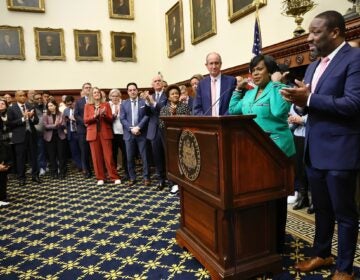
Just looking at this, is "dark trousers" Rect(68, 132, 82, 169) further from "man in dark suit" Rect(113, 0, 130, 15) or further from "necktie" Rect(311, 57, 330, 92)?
"necktie" Rect(311, 57, 330, 92)

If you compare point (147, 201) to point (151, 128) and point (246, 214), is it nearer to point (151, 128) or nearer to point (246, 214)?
point (151, 128)

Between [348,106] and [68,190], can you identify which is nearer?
[348,106]

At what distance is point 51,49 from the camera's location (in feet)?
31.3

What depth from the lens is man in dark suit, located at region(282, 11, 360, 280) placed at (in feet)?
6.43

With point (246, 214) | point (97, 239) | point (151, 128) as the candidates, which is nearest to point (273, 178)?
point (246, 214)

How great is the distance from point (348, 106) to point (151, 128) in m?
3.87

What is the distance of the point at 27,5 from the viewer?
919cm

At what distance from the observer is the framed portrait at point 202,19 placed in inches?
284

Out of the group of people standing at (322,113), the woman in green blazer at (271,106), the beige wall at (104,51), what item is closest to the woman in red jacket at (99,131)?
the group of people standing at (322,113)

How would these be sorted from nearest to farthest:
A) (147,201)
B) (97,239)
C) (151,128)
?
(97,239), (147,201), (151,128)

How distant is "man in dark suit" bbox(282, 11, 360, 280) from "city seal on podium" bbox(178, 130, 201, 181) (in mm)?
737

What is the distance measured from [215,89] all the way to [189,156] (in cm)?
155

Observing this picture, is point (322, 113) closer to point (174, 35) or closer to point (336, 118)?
point (336, 118)

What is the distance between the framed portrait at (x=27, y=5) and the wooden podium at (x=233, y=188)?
8649 millimetres
